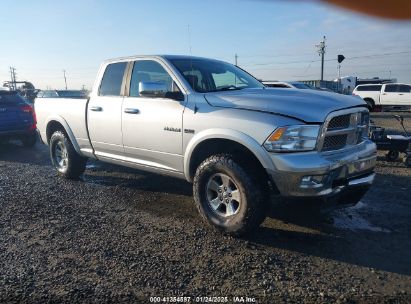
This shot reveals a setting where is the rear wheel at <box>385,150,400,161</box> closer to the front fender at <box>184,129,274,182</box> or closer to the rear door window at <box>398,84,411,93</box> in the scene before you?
the front fender at <box>184,129,274,182</box>

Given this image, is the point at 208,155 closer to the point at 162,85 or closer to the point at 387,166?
the point at 162,85

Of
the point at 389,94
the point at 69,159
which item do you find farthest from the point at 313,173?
the point at 389,94

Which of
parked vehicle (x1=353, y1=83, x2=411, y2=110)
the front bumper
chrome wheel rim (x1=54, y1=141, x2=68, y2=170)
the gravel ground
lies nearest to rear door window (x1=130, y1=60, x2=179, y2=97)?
the gravel ground

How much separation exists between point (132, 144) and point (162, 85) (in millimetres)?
1066

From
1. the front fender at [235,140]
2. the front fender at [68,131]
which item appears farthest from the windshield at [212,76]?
the front fender at [68,131]

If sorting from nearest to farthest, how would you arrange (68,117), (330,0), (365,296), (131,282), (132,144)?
1. (330,0)
2. (365,296)
3. (131,282)
4. (132,144)
5. (68,117)

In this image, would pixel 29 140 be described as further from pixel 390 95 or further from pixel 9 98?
pixel 390 95

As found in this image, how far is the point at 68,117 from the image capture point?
618 cm

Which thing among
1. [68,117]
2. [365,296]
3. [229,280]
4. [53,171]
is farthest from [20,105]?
[365,296]

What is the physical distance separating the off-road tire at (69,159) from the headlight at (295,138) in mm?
4028

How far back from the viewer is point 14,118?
995cm

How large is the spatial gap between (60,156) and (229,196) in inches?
160

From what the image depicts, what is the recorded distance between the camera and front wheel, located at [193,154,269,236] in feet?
12.5

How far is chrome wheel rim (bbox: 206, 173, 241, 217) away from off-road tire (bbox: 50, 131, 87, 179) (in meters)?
3.18
